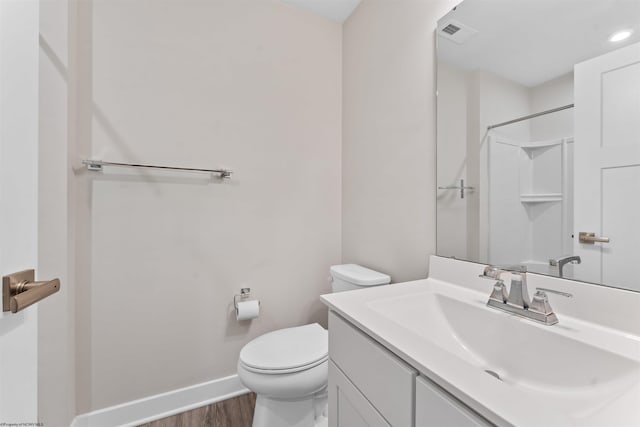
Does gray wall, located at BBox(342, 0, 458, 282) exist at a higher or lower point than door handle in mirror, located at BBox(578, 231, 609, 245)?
higher

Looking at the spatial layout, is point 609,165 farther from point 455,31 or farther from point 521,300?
point 455,31

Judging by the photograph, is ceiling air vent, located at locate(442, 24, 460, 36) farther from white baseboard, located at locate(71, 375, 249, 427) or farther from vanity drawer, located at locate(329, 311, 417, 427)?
white baseboard, located at locate(71, 375, 249, 427)

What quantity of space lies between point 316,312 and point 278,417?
0.70m

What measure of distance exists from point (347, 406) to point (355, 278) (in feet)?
2.16

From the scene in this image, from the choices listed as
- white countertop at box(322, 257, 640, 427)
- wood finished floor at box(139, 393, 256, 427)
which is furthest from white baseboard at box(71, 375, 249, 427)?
white countertop at box(322, 257, 640, 427)

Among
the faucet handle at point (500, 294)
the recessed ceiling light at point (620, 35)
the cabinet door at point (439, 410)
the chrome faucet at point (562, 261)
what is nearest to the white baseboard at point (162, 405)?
the cabinet door at point (439, 410)

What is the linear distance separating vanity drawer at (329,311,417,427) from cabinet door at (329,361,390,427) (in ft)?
0.06

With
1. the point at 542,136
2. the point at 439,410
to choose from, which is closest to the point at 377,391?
the point at 439,410

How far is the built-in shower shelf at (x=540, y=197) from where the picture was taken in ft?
2.63

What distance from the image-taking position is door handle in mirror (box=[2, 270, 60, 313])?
1.38 ft

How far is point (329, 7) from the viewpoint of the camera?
1.76 m

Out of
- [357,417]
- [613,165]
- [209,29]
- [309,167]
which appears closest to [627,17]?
[613,165]

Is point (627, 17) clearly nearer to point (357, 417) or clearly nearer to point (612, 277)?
point (612, 277)

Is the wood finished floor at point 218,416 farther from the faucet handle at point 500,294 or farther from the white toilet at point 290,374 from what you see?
the faucet handle at point 500,294
